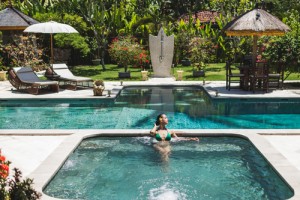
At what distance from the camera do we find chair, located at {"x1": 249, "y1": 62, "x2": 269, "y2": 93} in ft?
55.5

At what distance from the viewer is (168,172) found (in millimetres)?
8531

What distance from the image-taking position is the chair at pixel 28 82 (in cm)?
1689

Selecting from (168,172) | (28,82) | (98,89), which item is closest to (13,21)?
(28,82)

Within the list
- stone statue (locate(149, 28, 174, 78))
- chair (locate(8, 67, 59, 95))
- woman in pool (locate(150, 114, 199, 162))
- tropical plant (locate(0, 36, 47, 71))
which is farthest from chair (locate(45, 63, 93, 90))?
woman in pool (locate(150, 114, 199, 162))

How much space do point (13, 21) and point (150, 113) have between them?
8782 millimetres

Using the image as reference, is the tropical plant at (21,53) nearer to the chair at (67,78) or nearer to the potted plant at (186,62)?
the chair at (67,78)

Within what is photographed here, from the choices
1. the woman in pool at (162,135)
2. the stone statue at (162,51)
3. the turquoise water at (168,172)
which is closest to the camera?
the turquoise water at (168,172)

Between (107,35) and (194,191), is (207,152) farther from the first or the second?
(107,35)

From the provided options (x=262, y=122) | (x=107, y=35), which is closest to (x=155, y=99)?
(x=262, y=122)

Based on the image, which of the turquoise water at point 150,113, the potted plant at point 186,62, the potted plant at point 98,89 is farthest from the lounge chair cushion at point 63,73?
the potted plant at point 186,62

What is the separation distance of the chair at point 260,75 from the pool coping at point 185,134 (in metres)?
6.47

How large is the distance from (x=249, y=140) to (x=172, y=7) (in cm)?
3351

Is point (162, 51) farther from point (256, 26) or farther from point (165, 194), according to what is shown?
point (165, 194)

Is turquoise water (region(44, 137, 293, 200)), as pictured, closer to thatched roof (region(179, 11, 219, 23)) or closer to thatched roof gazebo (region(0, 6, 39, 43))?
thatched roof gazebo (region(0, 6, 39, 43))
